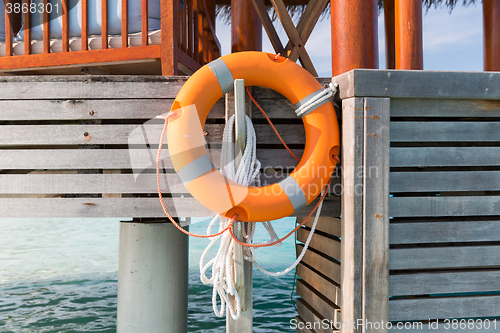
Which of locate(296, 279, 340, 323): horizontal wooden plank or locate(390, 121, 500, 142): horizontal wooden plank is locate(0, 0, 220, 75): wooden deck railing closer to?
locate(390, 121, 500, 142): horizontal wooden plank

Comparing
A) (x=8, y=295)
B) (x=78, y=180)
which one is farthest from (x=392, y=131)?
(x=8, y=295)

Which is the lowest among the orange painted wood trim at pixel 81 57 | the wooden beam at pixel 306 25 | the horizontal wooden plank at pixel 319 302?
the horizontal wooden plank at pixel 319 302

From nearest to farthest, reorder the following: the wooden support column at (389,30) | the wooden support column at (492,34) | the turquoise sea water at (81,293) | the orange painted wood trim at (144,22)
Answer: the orange painted wood trim at (144,22)
the wooden support column at (492,34)
the turquoise sea water at (81,293)
the wooden support column at (389,30)

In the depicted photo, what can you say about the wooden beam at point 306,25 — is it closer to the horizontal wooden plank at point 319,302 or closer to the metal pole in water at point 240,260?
the metal pole in water at point 240,260

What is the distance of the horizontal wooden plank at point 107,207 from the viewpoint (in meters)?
1.76

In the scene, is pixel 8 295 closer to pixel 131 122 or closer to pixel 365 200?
pixel 131 122

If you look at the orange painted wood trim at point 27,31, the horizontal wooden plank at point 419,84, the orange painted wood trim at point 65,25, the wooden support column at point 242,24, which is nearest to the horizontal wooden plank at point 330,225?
the horizontal wooden plank at point 419,84

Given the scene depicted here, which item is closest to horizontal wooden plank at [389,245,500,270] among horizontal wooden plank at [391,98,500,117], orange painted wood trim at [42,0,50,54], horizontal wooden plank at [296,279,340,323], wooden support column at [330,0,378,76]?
horizontal wooden plank at [296,279,340,323]

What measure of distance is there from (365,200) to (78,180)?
52.2 inches

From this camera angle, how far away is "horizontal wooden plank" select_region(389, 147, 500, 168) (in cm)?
165

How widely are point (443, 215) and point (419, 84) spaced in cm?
59

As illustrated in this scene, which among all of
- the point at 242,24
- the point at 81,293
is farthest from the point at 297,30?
the point at 81,293

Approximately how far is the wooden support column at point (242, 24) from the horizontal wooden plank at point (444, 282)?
6.85ft

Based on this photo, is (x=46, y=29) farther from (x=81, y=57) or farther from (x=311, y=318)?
(x=311, y=318)
